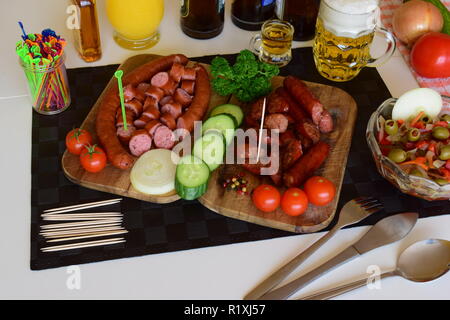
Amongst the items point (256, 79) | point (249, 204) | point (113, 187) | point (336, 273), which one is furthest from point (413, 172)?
point (113, 187)

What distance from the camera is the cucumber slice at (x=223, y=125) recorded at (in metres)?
1.65

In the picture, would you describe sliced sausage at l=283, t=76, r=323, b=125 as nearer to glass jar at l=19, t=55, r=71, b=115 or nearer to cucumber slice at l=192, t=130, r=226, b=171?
cucumber slice at l=192, t=130, r=226, b=171

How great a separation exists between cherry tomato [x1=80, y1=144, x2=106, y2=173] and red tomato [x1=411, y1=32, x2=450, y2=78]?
3.98ft

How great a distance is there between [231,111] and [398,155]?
0.54 m

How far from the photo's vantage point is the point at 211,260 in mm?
1458

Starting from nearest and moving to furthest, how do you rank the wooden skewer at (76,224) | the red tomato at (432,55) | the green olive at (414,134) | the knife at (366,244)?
the knife at (366,244) < the wooden skewer at (76,224) < the green olive at (414,134) < the red tomato at (432,55)

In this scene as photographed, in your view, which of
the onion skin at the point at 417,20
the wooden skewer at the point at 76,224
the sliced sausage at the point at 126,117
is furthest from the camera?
the onion skin at the point at 417,20

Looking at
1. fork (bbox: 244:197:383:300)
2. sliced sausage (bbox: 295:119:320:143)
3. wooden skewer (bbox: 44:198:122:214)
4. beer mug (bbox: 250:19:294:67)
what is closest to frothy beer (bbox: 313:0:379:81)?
beer mug (bbox: 250:19:294:67)

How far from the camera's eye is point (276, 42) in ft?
6.40

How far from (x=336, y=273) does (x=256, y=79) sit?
0.70 metres

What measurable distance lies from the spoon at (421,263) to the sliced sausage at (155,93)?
81 centimetres

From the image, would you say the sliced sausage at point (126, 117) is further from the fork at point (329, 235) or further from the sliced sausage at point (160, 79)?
the fork at point (329, 235)

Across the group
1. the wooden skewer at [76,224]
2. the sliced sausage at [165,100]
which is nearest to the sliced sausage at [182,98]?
the sliced sausage at [165,100]

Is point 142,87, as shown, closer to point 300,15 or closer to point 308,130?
point 308,130
